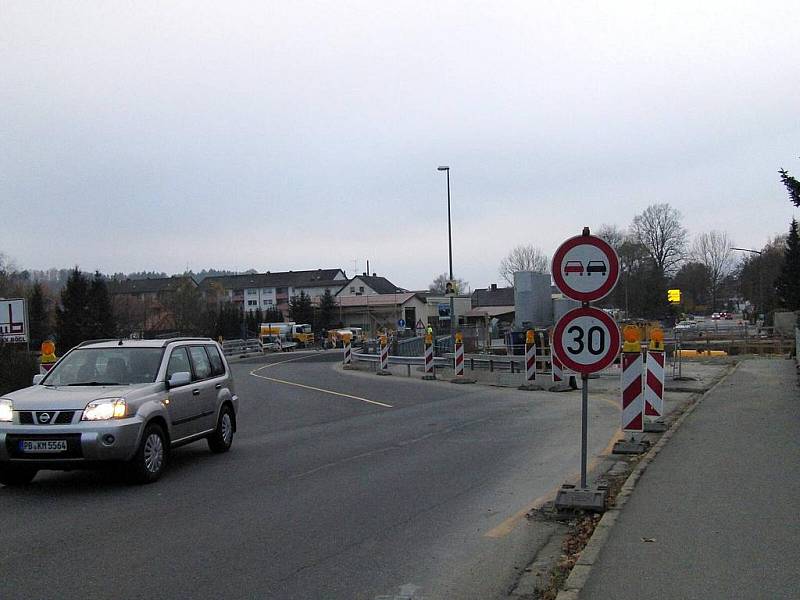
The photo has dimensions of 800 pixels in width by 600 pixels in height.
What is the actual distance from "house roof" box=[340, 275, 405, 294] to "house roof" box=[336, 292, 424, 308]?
10090 millimetres

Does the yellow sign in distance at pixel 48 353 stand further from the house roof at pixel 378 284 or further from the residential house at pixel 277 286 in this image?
the residential house at pixel 277 286

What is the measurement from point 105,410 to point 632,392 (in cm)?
668

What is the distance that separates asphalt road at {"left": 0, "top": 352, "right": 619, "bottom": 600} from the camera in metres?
5.44

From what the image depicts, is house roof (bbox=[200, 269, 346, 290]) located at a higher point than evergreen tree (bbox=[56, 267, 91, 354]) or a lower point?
higher

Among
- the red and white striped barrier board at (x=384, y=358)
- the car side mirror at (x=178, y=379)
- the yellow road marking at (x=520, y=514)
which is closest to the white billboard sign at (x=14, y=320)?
the car side mirror at (x=178, y=379)

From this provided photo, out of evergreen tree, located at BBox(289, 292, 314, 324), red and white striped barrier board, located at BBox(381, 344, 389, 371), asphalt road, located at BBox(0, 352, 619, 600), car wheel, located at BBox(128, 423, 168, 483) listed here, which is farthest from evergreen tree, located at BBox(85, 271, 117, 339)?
car wheel, located at BBox(128, 423, 168, 483)

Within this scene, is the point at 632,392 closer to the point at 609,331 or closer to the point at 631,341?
the point at 631,341

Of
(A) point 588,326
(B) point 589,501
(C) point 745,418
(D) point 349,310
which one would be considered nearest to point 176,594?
(B) point 589,501

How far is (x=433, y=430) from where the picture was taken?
1368 centimetres

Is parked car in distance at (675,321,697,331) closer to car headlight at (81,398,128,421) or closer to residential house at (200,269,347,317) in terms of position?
car headlight at (81,398,128,421)

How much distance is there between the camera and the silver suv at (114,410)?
8266 millimetres

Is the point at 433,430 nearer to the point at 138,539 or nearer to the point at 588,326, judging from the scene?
the point at 588,326

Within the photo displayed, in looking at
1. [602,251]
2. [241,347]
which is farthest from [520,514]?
[241,347]

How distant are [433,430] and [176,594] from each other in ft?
28.9
